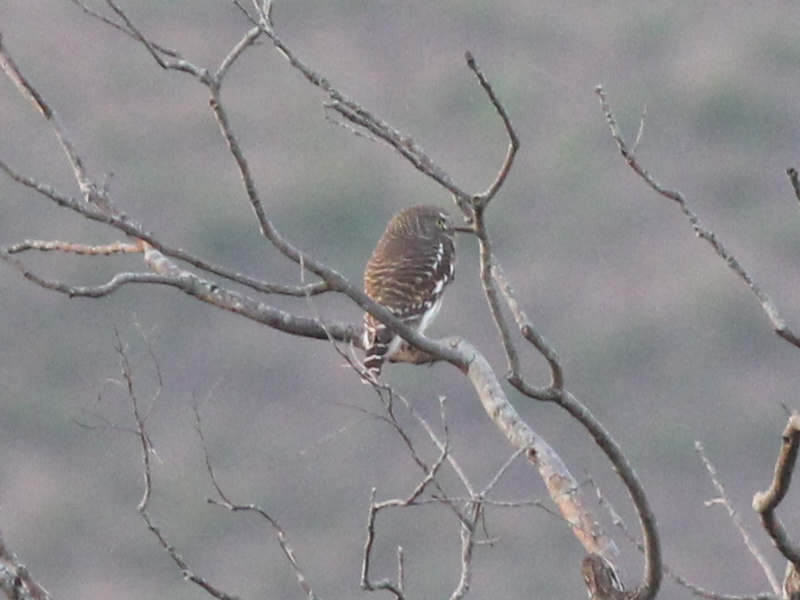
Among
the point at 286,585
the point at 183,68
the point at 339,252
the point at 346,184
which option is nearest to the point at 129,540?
the point at 286,585

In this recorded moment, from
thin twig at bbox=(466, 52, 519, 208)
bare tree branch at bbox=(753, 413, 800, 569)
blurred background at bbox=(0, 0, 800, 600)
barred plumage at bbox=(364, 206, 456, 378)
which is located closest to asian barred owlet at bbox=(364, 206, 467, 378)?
barred plumage at bbox=(364, 206, 456, 378)

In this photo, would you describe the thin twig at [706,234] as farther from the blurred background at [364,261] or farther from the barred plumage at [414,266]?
the blurred background at [364,261]

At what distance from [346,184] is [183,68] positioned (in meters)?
28.0

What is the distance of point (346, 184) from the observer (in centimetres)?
3272

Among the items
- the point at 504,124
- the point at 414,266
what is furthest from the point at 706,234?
the point at 414,266

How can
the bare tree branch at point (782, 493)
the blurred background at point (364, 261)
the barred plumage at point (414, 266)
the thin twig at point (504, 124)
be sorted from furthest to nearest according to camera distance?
the blurred background at point (364, 261)
the barred plumage at point (414, 266)
the thin twig at point (504, 124)
the bare tree branch at point (782, 493)

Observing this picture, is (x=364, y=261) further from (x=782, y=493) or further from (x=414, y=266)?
(x=782, y=493)

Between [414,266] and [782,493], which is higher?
[414,266]

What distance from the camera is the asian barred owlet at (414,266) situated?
26.7 feet

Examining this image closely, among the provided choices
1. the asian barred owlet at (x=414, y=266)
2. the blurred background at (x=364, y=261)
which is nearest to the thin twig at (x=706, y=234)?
the asian barred owlet at (x=414, y=266)

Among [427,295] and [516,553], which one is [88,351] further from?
[427,295]

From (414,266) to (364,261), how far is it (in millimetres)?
21520

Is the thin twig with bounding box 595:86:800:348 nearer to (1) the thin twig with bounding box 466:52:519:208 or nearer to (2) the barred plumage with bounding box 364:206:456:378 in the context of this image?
(1) the thin twig with bounding box 466:52:519:208

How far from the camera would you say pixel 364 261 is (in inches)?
1178
